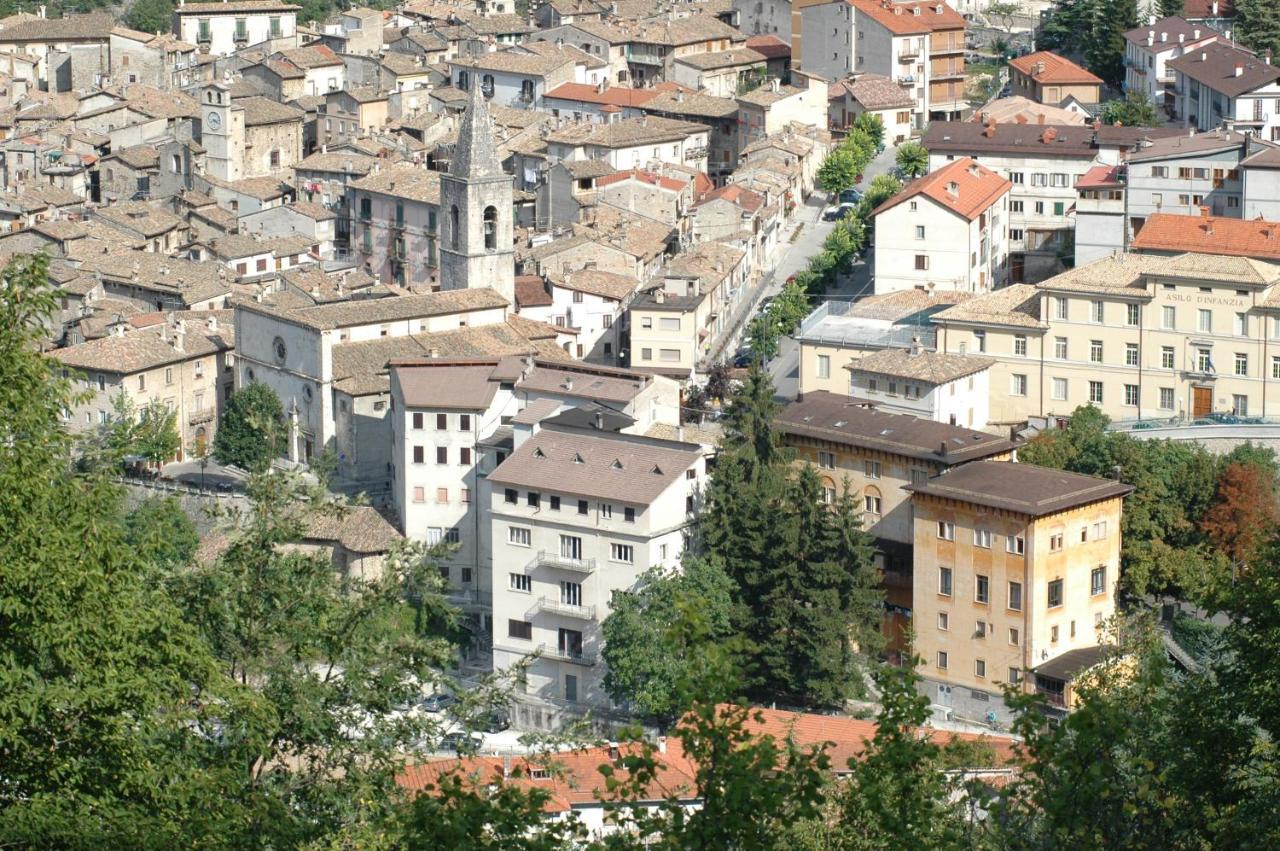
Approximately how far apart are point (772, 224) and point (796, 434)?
2171 centimetres

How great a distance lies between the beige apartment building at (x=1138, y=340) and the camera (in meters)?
50.2

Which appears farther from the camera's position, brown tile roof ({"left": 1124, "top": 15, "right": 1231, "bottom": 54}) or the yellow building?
brown tile roof ({"left": 1124, "top": 15, "right": 1231, "bottom": 54})

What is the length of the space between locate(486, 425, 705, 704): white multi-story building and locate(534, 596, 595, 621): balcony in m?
0.02

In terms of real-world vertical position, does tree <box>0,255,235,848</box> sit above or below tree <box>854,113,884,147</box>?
above

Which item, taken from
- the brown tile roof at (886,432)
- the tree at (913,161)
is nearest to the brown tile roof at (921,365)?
the brown tile roof at (886,432)

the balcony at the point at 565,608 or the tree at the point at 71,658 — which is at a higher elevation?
the tree at the point at 71,658

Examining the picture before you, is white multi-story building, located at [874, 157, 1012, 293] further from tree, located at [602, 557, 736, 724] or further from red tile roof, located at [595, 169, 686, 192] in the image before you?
tree, located at [602, 557, 736, 724]

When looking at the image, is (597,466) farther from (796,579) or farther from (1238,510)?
(1238,510)

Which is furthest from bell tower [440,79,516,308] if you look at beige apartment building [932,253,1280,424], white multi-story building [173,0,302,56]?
white multi-story building [173,0,302,56]

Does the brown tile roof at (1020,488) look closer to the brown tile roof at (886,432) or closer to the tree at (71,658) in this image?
the brown tile roof at (886,432)

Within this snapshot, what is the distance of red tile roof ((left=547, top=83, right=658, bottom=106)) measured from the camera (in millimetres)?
78312

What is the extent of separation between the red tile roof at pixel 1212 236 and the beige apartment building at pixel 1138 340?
2.25ft

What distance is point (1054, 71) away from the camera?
73625 mm

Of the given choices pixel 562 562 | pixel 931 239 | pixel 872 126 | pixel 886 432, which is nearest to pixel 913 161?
pixel 872 126
